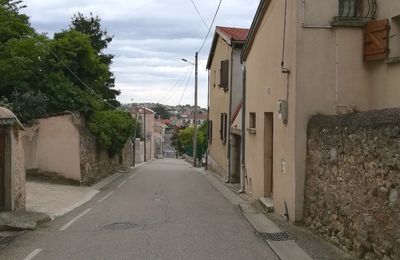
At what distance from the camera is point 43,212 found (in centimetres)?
1373

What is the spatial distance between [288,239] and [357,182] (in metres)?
2.10

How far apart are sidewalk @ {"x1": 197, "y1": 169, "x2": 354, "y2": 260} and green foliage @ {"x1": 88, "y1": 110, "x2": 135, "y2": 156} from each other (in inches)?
508

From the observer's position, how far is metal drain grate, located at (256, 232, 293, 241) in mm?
10156

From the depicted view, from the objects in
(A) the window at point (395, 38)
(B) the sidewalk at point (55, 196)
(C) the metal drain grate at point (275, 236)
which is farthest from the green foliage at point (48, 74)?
(A) the window at point (395, 38)

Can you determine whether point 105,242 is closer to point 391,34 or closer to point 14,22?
point 391,34

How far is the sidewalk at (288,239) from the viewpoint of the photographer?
8680mm

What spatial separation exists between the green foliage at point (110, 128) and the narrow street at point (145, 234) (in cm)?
957

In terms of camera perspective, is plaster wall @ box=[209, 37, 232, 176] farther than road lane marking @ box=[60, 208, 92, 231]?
Yes

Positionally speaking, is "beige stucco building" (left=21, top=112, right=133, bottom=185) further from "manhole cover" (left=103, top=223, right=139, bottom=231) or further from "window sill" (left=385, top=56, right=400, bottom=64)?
"window sill" (left=385, top=56, right=400, bottom=64)

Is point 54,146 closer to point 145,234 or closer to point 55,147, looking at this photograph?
point 55,147

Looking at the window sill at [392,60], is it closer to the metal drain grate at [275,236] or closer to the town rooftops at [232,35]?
the metal drain grate at [275,236]

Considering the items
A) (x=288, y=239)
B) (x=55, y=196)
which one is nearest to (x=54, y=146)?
(x=55, y=196)

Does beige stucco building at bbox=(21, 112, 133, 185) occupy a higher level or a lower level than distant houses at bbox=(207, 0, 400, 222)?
lower

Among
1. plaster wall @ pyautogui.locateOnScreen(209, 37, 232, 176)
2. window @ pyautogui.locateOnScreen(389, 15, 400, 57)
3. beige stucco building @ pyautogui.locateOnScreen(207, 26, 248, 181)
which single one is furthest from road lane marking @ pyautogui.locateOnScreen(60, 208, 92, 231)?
plaster wall @ pyautogui.locateOnScreen(209, 37, 232, 176)
